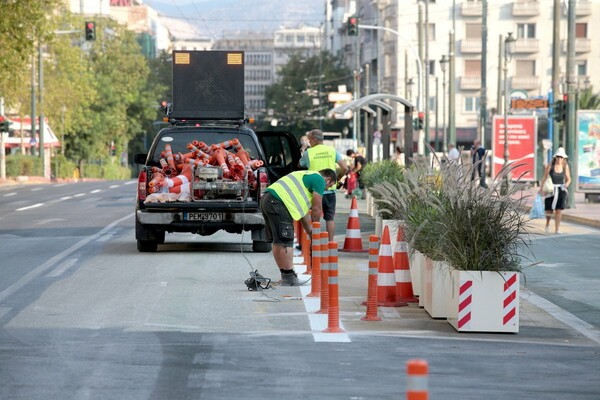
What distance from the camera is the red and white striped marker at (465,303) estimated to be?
492 inches

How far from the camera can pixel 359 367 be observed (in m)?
10.3

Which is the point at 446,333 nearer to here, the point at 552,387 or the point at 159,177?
the point at 552,387

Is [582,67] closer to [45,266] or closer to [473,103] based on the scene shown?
[473,103]

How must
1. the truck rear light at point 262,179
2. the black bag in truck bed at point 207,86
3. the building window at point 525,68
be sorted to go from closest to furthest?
the truck rear light at point 262,179 → the black bag in truck bed at point 207,86 → the building window at point 525,68

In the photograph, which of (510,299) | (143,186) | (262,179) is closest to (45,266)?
(143,186)

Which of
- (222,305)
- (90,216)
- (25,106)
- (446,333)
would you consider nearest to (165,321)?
(222,305)

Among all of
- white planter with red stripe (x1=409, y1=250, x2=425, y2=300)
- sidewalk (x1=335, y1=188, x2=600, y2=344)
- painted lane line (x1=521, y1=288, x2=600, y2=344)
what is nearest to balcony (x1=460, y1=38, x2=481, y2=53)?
sidewalk (x1=335, y1=188, x2=600, y2=344)

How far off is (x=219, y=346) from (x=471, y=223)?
9.89 ft

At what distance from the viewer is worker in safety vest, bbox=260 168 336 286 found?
16141mm

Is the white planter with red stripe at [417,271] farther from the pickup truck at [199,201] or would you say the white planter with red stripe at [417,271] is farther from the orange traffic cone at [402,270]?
the pickup truck at [199,201]

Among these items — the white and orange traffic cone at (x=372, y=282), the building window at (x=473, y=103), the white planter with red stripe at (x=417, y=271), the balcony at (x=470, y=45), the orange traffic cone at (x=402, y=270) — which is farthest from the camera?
the building window at (x=473, y=103)

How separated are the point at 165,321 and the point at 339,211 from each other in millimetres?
24860

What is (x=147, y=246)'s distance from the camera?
2177 cm

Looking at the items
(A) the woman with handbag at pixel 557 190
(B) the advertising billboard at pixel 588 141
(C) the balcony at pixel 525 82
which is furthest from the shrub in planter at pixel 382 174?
(C) the balcony at pixel 525 82
